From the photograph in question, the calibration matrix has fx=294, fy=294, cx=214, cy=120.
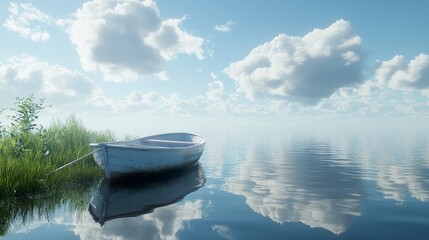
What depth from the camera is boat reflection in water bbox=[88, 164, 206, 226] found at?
8.67 meters

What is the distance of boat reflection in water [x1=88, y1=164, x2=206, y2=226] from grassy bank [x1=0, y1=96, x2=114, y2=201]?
4.87 ft

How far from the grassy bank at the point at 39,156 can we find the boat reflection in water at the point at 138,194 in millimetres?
1484

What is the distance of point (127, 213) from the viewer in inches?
334

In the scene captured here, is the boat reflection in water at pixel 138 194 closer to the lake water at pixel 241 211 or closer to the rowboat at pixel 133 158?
the lake water at pixel 241 211

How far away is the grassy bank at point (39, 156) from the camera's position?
9258mm

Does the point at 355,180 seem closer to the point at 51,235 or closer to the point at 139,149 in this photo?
the point at 139,149

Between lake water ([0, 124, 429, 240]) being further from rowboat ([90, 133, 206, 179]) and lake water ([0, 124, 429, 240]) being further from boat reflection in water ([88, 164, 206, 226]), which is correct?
rowboat ([90, 133, 206, 179])

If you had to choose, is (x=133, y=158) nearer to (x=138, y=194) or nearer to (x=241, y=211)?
(x=138, y=194)

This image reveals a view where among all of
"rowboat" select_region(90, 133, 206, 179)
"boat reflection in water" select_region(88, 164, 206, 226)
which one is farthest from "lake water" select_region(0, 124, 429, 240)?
"rowboat" select_region(90, 133, 206, 179)

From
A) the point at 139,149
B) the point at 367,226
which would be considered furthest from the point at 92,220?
the point at 367,226

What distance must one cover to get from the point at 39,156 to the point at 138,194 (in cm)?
459

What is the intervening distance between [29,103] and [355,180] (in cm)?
1621

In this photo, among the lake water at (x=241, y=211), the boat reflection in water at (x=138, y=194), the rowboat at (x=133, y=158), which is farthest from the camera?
the rowboat at (x=133, y=158)

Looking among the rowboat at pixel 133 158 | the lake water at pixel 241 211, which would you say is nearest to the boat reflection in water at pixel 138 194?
the lake water at pixel 241 211
